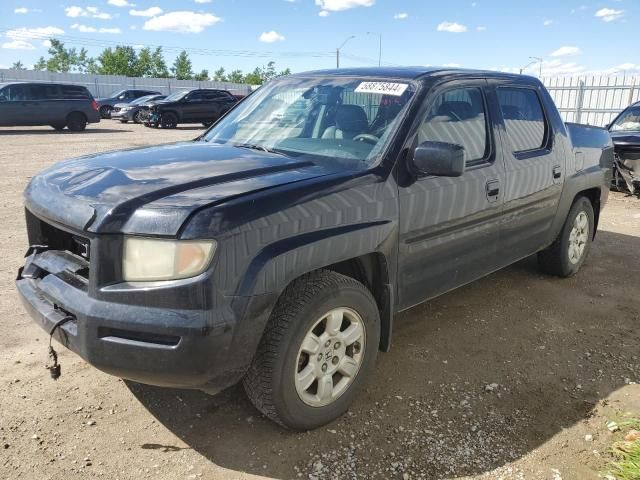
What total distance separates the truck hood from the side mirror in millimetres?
469

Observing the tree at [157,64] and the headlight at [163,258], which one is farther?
the tree at [157,64]

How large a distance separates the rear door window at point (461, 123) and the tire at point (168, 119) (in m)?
20.1

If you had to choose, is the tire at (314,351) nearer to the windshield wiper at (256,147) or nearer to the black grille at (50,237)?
the windshield wiper at (256,147)

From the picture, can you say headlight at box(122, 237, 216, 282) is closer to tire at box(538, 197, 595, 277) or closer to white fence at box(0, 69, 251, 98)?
tire at box(538, 197, 595, 277)

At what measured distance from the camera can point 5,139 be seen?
16938 millimetres

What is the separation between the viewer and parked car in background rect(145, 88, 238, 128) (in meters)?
22.1

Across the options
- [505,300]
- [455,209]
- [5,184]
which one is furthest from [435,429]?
[5,184]

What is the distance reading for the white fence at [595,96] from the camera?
17.2 meters

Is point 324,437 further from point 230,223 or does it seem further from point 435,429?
point 230,223

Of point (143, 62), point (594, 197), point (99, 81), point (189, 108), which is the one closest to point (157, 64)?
point (143, 62)

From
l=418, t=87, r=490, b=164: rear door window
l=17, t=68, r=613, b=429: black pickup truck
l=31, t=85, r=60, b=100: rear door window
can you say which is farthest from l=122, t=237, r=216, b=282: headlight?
l=31, t=85, r=60, b=100: rear door window

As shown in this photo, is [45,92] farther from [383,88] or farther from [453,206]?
[453,206]

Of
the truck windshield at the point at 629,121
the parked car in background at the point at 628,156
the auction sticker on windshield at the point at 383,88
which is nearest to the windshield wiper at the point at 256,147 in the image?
the auction sticker on windshield at the point at 383,88

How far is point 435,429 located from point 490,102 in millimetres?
2216
